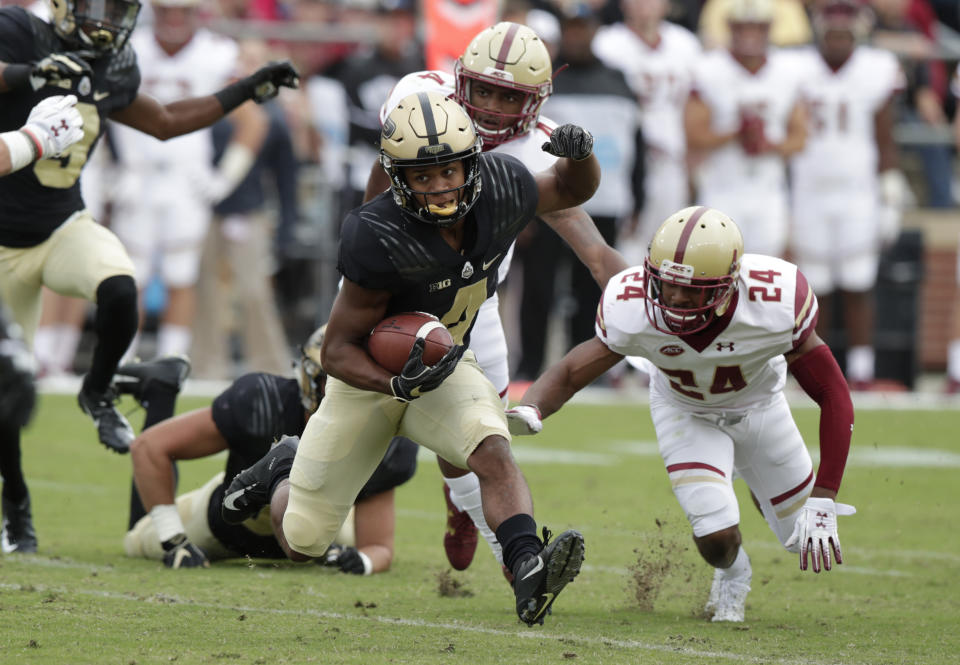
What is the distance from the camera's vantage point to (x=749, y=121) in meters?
11.4

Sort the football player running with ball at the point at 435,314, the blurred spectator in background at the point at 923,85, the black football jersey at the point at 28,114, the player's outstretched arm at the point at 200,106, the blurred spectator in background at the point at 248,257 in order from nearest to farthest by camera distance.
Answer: the football player running with ball at the point at 435,314 < the black football jersey at the point at 28,114 < the player's outstretched arm at the point at 200,106 < the blurred spectator in background at the point at 248,257 < the blurred spectator in background at the point at 923,85

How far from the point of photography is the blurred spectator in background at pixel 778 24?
41.7ft

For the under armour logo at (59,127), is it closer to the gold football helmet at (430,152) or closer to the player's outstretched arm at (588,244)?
the gold football helmet at (430,152)

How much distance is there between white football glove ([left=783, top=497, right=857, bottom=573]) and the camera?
4887mm

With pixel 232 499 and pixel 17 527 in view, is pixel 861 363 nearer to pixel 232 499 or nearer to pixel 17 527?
pixel 17 527

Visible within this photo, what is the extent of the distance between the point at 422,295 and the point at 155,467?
5.23ft

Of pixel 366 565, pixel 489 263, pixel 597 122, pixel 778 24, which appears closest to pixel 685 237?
pixel 489 263

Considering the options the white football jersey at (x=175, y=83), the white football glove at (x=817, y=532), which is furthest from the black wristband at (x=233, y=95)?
the white football jersey at (x=175, y=83)

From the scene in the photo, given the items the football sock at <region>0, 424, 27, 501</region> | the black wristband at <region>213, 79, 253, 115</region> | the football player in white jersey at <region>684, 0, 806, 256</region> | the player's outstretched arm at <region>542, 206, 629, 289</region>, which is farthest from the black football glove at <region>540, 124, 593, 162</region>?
the football player in white jersey at <region>684, 0, 806, 256</region>

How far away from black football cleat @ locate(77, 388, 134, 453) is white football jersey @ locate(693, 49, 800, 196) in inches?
237

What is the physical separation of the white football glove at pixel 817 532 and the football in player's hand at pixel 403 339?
1202 mm

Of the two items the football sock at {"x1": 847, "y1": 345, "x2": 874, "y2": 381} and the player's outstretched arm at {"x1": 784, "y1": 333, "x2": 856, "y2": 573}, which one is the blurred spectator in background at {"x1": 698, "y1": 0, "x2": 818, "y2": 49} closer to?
the football sock at {"x1": 847, "y1": 345, "x2": 874, "y2": 381}

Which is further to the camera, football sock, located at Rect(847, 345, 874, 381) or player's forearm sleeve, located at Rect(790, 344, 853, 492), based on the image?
football sock, located at Rect(847, 345, 874, 381)

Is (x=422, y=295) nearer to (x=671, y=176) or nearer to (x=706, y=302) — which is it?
(x=706, y=302)
